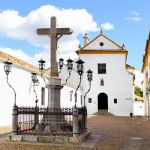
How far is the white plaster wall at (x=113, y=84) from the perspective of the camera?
1506 inches

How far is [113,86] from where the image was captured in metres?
38.5

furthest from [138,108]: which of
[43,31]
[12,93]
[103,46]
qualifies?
[43,31]

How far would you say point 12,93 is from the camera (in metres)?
19.5

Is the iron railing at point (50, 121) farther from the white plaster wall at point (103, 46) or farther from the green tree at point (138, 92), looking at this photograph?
the green tree at point (138, 92)

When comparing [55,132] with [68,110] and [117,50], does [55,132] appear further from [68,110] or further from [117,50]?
[117,50]

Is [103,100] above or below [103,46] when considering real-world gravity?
below

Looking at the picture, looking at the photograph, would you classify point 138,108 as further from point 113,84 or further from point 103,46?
point 103,46

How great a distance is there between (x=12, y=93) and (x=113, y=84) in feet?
67.6

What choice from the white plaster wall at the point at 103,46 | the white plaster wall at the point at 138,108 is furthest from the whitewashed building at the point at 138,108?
the white plaster wall at the point at 103,46

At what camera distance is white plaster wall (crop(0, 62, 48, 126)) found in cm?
1830

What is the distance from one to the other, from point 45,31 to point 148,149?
5912 mm

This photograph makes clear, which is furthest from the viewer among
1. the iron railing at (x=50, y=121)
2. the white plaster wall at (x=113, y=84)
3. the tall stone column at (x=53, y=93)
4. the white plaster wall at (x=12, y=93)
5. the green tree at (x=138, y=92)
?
the green tree at (x=138, y=92)

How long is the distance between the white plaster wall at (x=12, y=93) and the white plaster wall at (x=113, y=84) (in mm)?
15909

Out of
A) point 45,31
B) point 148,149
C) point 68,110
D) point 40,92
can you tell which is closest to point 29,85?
point 40,92
